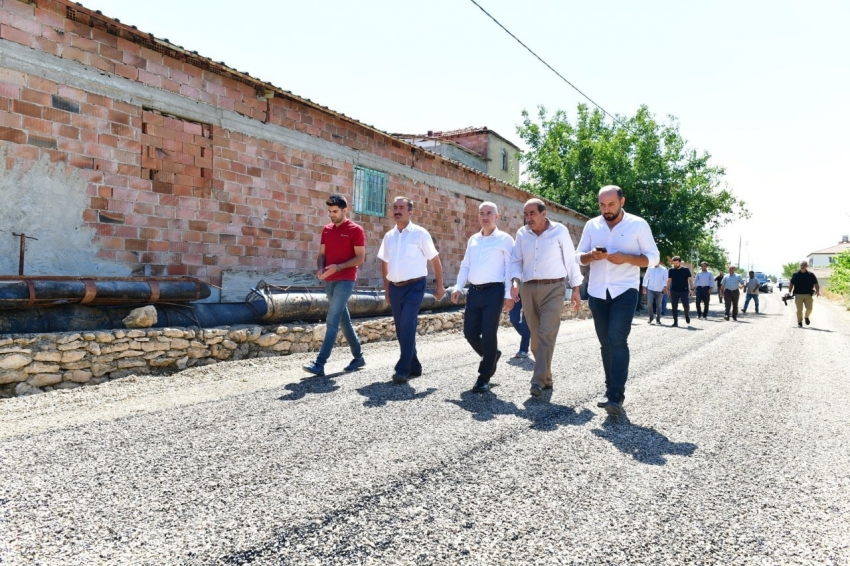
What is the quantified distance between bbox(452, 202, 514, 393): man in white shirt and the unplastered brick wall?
4.33 meters

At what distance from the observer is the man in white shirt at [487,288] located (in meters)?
5.22

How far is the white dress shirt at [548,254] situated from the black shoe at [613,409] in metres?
1.26

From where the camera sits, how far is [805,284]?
14.8 metres

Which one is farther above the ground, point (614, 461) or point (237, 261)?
point (237, 261)

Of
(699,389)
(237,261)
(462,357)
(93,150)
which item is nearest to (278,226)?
(237,261)

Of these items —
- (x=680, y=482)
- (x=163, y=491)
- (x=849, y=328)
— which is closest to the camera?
(x=163, y=491)

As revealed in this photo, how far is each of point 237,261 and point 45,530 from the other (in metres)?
6.36

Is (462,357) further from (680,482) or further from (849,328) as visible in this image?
(849,328)

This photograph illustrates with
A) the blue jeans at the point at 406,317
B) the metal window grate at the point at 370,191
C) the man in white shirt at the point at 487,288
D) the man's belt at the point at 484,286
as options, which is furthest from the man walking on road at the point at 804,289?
the blue jeans at the point at 406,317

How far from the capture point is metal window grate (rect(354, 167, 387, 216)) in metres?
10.9

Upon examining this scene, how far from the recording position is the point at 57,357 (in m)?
5.26

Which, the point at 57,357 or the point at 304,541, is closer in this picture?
the point at 304,541

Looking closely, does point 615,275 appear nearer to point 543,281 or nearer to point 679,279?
point 543,281

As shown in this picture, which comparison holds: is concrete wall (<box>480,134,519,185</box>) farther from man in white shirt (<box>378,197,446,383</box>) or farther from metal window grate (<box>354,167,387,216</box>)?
man in white shirt (<box>378,197,446,383</box>)
